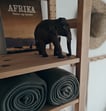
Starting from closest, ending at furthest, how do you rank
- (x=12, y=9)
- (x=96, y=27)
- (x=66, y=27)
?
(x=66, y=27)
(x=12, y=9)
(x=96, y=27)

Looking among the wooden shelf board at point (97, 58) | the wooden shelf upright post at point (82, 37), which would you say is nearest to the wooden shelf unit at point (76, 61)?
the wooden shelf upright post at point (82, 37)

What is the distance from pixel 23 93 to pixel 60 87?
0.17m

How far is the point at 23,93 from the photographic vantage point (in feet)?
1.82

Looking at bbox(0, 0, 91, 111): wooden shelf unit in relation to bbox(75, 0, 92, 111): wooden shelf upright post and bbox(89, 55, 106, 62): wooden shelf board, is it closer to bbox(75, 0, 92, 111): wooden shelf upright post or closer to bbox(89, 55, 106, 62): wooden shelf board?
bbox(75, 0, 92, 111): wooden shelf upright post

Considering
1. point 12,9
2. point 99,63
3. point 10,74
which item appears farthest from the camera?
point 99,63

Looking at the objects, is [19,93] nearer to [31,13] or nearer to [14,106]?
[14,106]

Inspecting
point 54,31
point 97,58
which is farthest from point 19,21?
point 97,58

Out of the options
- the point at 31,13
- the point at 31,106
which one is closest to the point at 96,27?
the point at 31,13

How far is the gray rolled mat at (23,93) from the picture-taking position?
52 cm

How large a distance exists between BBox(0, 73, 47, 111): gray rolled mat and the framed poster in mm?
280

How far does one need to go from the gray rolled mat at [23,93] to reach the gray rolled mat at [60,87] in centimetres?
4

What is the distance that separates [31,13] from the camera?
85cm

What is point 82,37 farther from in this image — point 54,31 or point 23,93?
point 23,93

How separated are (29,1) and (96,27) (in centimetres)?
57
